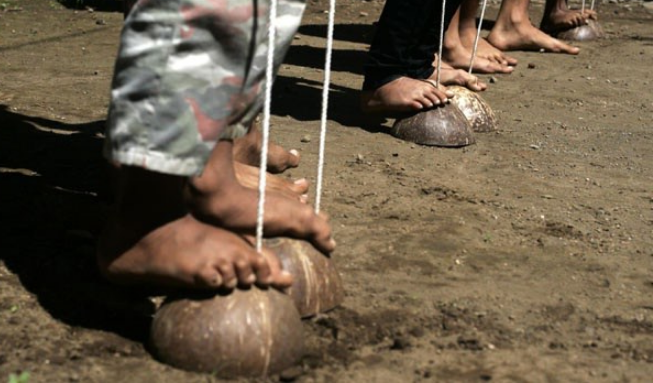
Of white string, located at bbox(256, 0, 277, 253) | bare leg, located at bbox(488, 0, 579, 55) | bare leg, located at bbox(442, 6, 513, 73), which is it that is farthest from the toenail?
bare leg, located at bbox(488, 0, 579, 55)

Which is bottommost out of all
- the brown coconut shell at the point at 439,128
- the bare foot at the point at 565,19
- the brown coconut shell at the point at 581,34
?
the brown coconut shell at the point at 581,34

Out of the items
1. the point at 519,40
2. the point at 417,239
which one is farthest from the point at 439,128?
the point at 519,40

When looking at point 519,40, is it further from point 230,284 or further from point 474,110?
point 230,284

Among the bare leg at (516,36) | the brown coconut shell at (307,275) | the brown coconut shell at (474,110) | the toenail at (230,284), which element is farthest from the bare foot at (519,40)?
the toenail at (230,284)

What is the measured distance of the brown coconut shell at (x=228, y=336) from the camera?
8.07 ft

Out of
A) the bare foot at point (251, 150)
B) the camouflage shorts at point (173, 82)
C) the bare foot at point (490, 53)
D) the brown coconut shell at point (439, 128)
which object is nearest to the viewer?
the camouflage shorts at point (173, 82)

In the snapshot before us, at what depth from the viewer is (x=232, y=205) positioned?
8.68 ft

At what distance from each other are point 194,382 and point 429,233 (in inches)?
51.9

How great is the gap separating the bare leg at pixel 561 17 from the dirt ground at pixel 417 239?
1.59m

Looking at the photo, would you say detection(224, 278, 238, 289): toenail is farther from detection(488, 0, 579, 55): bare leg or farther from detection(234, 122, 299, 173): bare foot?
detection(488, 0, 579, 55): bare leg

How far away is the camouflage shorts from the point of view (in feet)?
7.97

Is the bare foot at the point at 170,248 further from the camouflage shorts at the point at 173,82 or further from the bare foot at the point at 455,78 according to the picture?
the bare foot at the point at 455,78

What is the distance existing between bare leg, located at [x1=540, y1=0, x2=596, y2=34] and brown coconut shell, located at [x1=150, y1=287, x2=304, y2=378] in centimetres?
565

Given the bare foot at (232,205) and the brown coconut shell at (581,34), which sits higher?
the bare foot at (232,205)
